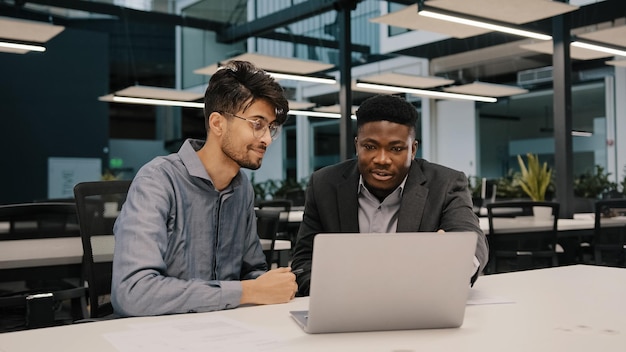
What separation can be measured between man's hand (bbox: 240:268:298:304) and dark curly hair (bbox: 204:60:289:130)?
53cm

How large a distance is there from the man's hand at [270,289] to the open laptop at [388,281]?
285 millimetres

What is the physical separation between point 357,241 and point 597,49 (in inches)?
221

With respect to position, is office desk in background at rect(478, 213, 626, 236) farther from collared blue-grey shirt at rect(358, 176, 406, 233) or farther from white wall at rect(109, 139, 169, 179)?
white wall at rect(109, 139, 169, 179)

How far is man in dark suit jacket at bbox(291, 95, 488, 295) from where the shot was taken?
2123mm

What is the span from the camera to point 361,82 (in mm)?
7215

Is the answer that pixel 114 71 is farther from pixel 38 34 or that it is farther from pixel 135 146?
pixel 38 34

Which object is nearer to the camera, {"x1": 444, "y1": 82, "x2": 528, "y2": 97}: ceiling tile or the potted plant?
the potted plant

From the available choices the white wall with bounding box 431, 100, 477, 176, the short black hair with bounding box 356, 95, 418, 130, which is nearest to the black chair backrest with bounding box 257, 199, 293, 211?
the short black hair with bounding box 356, 95, 418, 130

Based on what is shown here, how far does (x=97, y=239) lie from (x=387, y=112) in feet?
3.48

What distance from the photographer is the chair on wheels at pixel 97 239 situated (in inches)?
76.9

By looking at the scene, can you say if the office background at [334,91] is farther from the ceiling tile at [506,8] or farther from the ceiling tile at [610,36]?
the ceiling tile at [506,8]

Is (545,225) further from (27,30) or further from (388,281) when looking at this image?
(27,30)

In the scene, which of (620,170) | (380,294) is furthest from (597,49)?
(380,294)

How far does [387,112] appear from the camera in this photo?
6.96 feet
